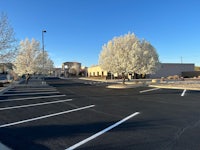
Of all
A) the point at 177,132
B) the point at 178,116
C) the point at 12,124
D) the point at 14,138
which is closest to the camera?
the point at 14,138

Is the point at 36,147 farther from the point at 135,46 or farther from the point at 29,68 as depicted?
the point at 29,68

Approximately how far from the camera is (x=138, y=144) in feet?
19.3

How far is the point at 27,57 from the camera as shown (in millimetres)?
34938

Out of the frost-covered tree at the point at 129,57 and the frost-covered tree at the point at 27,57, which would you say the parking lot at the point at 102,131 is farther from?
the frost-covered tree at the point at 27,57

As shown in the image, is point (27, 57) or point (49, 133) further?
point (27, 57)

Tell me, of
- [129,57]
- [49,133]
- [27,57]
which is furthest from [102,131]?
[27,57]

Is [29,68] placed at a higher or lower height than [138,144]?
higher

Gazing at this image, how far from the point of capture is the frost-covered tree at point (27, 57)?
34.2 m

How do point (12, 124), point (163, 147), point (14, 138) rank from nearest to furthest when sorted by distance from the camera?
point (163, 147)
point (14, 138)
point (12, 124)

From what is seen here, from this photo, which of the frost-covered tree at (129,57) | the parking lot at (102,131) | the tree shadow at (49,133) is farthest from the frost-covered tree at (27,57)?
the tree shadow at (49,133)

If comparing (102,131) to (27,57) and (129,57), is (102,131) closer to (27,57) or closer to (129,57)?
(129,57)

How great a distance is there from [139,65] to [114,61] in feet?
9.96

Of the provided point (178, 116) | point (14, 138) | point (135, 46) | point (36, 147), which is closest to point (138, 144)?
point (36, 147)

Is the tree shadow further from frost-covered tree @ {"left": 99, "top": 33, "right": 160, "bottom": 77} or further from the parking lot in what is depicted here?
frost-covered tree @ {"left": 99, "top": 33, "right": 160, "bottom": 77}
